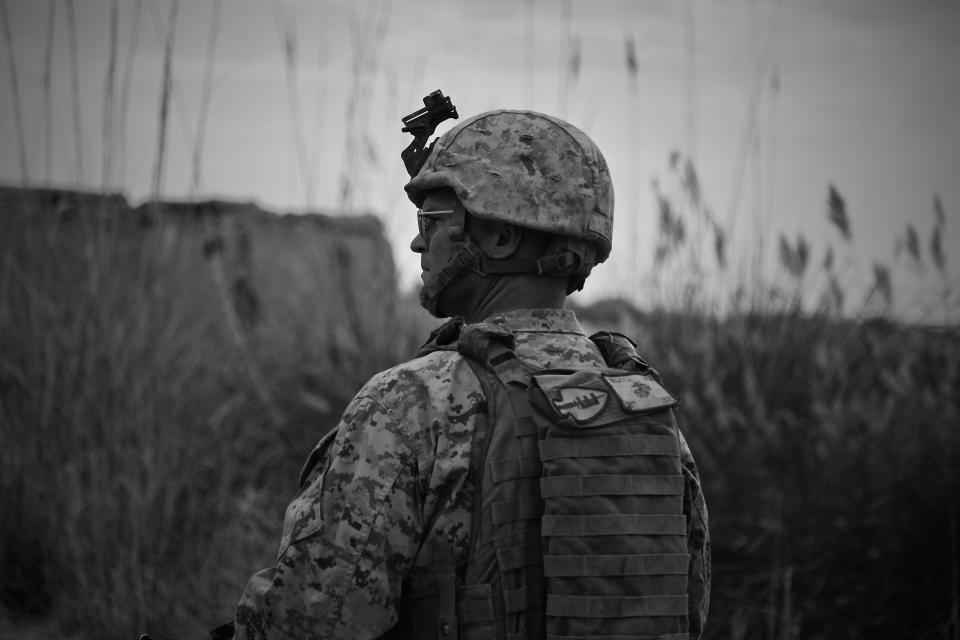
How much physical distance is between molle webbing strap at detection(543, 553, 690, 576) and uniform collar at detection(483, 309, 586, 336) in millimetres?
547

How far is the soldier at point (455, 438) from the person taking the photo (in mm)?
1823

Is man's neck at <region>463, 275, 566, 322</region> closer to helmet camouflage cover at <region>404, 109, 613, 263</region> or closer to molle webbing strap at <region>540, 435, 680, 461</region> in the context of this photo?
helmet camouflage cover at <region>404, 109, 613, 263</region>

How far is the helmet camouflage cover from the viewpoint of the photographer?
82.7 inches

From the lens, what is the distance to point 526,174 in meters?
2.12

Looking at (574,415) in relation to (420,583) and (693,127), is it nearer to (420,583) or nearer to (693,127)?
(420,583)

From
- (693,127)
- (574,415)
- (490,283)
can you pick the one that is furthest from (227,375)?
(574,415)

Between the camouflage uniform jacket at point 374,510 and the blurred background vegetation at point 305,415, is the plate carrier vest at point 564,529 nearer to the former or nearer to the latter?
the camouflage uniform jacket at point 374,510

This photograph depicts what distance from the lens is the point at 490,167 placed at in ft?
6.97

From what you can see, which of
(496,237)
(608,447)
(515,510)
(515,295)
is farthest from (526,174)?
(515,510)

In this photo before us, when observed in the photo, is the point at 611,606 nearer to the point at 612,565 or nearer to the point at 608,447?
the point at 612,565

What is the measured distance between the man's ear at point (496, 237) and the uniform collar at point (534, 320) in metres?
0.14

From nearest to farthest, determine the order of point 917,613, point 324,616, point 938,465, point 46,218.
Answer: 1. point 324,616
2. point 917,613
3. point 938,465
4. point 46,218

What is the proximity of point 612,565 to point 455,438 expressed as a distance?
400 mm

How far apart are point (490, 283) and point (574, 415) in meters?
0.47
